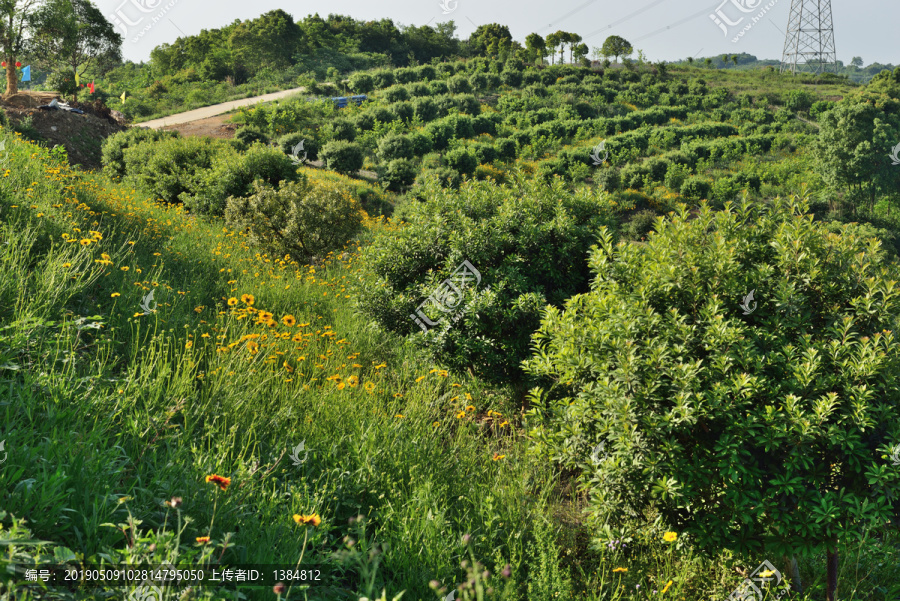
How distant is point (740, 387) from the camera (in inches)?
99.7

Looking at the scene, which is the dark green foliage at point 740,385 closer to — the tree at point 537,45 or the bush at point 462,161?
the bush at point 462,161

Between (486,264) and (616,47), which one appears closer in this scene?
(486,264)

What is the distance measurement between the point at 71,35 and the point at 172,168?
19002 mm

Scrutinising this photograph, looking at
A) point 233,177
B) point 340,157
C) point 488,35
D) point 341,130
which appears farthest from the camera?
point 488,35

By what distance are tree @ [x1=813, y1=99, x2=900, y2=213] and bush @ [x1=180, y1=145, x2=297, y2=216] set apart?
2993cm

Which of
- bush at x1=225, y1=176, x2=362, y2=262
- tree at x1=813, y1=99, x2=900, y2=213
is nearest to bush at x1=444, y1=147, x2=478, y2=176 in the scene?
bush at x1=225, y1=176, x2=362, y2=262

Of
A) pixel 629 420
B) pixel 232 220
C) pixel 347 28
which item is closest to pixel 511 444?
pixel 629 420

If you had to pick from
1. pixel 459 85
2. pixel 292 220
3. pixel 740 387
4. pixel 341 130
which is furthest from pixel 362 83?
pixel 740 387

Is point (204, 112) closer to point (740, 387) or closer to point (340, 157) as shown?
point (340, 157)

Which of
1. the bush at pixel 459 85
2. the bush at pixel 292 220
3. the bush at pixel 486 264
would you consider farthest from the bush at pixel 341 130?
the bush at pixel 486 264

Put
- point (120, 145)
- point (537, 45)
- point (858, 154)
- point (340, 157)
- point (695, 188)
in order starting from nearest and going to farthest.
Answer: point (120, 145) → point (340, 157) → point (695, 188) → point (858, 154) → point (537, 45)

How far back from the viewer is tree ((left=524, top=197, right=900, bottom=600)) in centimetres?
250

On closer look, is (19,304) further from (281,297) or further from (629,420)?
(629,420)

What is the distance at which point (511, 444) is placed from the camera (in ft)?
13.5
